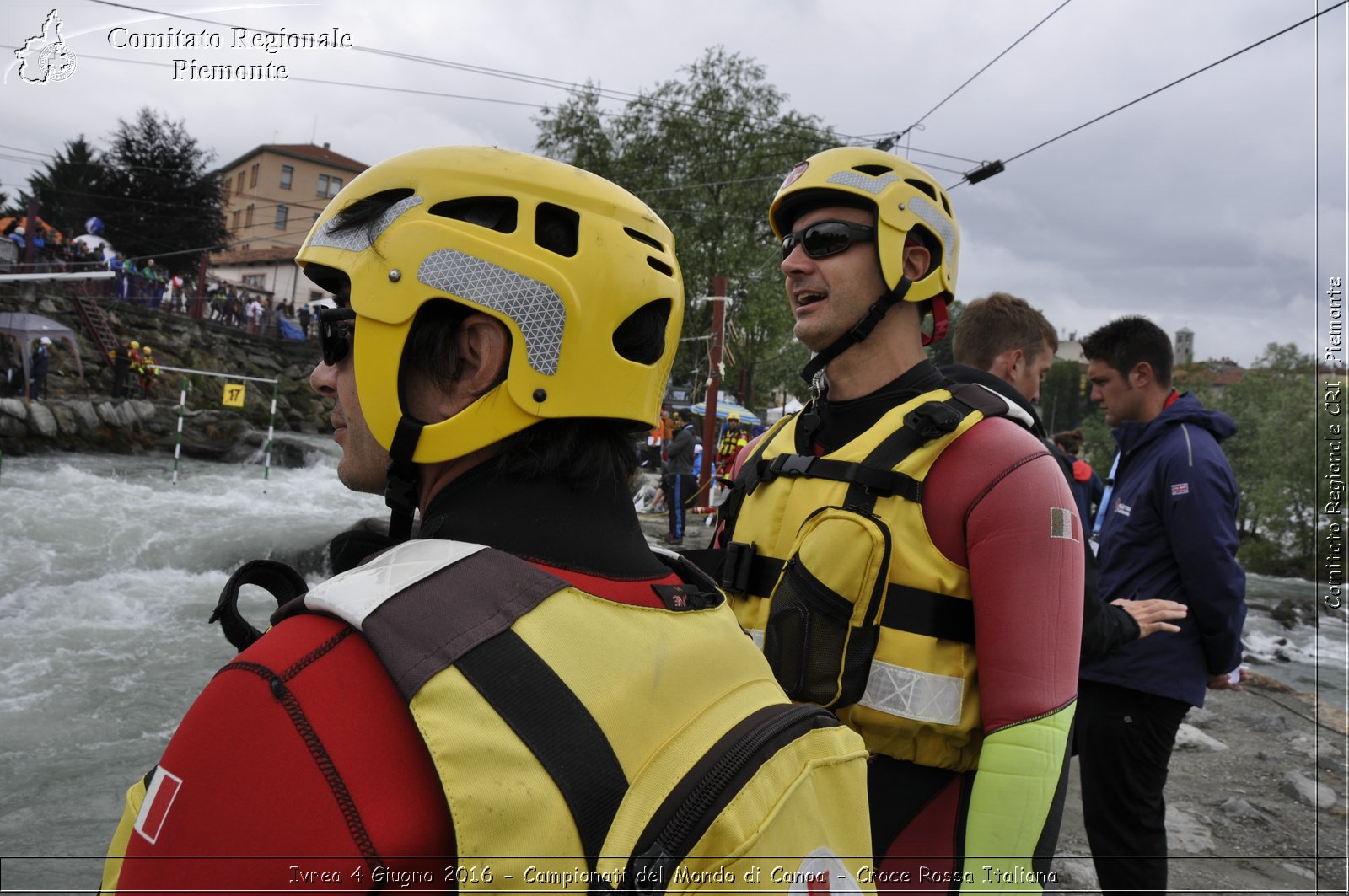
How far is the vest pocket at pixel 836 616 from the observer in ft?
6.18

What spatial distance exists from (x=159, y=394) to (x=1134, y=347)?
31366mm

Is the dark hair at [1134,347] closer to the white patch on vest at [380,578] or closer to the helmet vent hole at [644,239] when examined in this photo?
the helmet vent hole at [644,239]

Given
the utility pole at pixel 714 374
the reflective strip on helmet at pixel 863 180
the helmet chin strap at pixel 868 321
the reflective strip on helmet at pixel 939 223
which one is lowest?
the helmet chin strap at pixel 868 321

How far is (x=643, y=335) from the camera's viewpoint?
142 centimetres

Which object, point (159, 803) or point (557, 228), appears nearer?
point (159, 803)

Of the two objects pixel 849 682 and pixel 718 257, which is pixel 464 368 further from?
pixel 718 257

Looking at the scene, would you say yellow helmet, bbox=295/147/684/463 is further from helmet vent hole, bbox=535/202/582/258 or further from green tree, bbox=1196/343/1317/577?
green tree, bbox=1196/343/1317/577

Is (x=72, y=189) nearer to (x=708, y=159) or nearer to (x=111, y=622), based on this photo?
(x=708, y=159)

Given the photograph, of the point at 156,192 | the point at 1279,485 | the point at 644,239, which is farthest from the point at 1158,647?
the point at 156,192

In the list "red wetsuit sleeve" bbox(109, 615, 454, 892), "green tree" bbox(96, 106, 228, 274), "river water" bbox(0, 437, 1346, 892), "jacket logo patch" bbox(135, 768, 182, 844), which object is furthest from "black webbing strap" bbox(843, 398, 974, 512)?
"green tree" bbox(96, 106, 228, 274)

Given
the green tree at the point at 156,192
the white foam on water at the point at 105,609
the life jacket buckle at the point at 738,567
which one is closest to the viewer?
the life jacket buckle at the point at 738,567

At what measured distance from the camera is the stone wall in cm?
2116

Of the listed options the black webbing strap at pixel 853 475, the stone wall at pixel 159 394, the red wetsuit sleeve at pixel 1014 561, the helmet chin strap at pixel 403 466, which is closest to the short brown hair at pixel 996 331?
the black webbing strap at pixel 853 475

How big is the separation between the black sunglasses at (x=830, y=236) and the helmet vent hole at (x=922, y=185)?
0.18m
